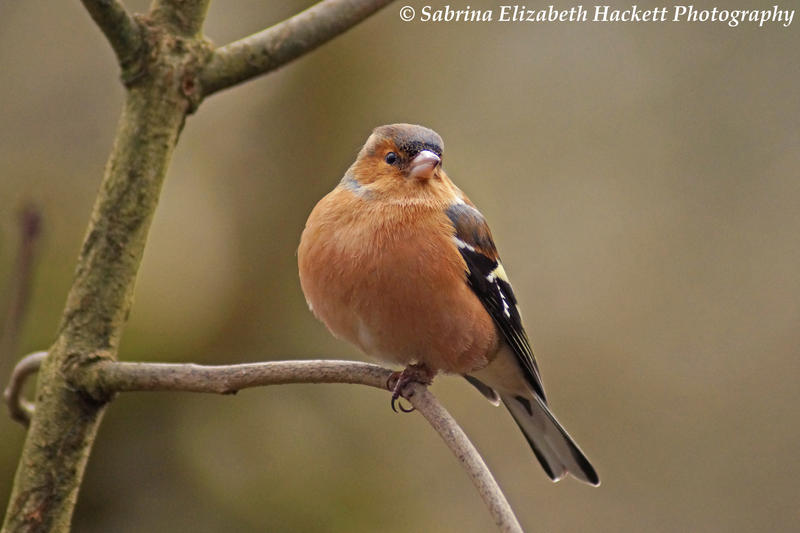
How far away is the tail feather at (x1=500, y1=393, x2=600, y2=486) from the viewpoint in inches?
142

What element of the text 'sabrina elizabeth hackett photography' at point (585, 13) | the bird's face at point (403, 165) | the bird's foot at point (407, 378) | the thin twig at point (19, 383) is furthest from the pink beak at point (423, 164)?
the text 'sabrina elizabeth hackett photography' at point (585, 13)

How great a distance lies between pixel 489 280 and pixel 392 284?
0.66 metres

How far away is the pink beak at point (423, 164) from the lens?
135 inches

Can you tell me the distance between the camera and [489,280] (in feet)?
11.9

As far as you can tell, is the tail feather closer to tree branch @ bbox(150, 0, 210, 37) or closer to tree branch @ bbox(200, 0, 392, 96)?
tree branch @ bbox(200, 0, 392, 96)

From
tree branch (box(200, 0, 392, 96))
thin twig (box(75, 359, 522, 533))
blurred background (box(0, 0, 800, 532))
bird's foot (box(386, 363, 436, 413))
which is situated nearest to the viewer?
thin twig (box(75, 359, 522, 533))

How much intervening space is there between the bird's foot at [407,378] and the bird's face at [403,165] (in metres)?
0.65

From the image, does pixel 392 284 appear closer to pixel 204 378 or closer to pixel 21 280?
pixel 204 378

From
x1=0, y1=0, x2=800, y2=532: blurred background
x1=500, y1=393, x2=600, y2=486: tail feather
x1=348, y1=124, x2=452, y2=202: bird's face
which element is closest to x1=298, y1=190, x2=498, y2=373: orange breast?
x1=348, y1=124, x2=452, y2=202: bird's face

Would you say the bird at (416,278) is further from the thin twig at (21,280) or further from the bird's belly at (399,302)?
the thin twig at (21,280)

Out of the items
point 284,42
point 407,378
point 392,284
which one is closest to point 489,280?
point 392,284

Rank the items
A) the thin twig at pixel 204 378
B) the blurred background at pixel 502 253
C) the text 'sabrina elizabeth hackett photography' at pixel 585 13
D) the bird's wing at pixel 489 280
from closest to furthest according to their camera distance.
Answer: the thin twig at pixel 204 378, the bird's wing at pixel 489 280, the blurred background at pixel 502 253, the text 'sabrina elizabeth hackett photography' at pixel 585 13

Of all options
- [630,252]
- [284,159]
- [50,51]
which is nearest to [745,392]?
[630,252]

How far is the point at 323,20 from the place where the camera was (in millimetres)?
2275
